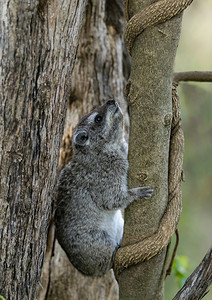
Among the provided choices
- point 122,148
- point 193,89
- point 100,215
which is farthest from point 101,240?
point 193,89

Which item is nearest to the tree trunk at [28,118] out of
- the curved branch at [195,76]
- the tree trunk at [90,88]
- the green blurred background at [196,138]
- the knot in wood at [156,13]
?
the knot in wood at [156,13]

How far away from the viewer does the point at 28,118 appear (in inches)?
144

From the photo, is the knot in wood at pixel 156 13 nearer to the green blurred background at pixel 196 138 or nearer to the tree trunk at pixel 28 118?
the tree trunk at pixel 28 118

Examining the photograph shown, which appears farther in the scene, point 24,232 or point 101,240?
point 101,240

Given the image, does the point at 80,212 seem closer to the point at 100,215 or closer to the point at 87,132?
the point at 100,215

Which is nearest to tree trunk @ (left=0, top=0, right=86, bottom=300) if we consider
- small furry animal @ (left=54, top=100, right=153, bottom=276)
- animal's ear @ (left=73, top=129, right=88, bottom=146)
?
small furry animal @ (left=54, top=100, right=153, bottom=276)

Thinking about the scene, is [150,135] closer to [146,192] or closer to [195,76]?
[146,192]

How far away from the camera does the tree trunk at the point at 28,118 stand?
11.8 feet

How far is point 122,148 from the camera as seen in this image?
5301mm

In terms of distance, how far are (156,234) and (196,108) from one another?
3.86 metres

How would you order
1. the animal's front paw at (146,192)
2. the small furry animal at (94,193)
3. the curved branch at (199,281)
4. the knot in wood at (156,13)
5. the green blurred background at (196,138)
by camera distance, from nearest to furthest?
the curved branch at (199,281)
the knot in wood at (156,13)
the animal's front paw at (146,192)
the small furry animal at (94,193)
the green blurred background at (196,138)

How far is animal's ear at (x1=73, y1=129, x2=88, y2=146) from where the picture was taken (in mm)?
5211

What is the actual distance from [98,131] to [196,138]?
2778 millimetres

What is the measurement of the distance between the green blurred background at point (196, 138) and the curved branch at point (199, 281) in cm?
334
